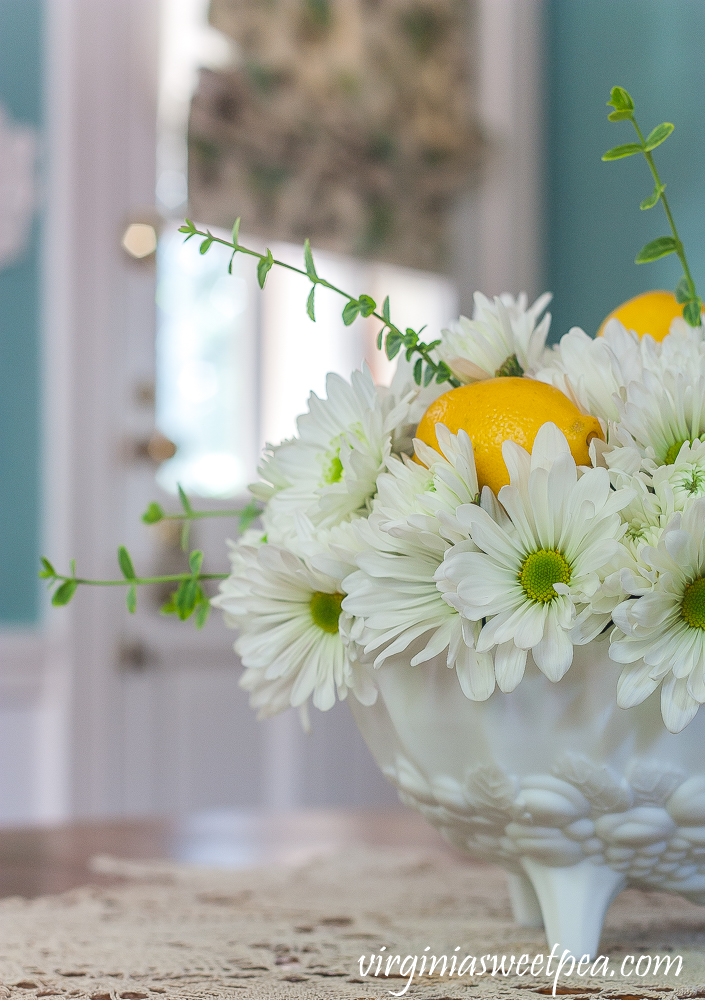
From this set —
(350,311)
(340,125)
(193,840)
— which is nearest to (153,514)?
(350,311)

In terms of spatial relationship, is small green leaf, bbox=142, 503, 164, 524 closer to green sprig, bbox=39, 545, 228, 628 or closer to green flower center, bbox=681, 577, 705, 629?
green sprig, bbox=39, 545, 228, 628

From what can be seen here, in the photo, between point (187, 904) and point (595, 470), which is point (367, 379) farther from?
point (187, 904)

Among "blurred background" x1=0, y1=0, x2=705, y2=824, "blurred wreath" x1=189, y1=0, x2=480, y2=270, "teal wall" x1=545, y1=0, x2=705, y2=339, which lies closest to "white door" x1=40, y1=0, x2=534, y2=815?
"blurred background" x1=0, y1=0, x2=705, y2=824

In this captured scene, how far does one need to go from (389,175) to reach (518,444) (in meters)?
2.14

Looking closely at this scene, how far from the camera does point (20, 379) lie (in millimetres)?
2039

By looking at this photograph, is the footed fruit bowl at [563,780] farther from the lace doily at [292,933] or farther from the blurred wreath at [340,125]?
the blurred wreath at [340,125]

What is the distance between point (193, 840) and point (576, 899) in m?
0.48

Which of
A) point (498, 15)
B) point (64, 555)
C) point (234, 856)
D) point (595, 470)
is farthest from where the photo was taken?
point (498, 15)

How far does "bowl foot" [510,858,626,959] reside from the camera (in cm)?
45

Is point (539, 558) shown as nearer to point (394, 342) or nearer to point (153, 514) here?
point (394, 342)

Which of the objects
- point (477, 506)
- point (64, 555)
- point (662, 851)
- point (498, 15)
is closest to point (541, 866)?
point (662, 851)

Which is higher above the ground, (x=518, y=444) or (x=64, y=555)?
(x=518, y=444)

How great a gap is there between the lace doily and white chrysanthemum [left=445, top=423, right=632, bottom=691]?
0.16 meters

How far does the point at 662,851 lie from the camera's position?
44cm
